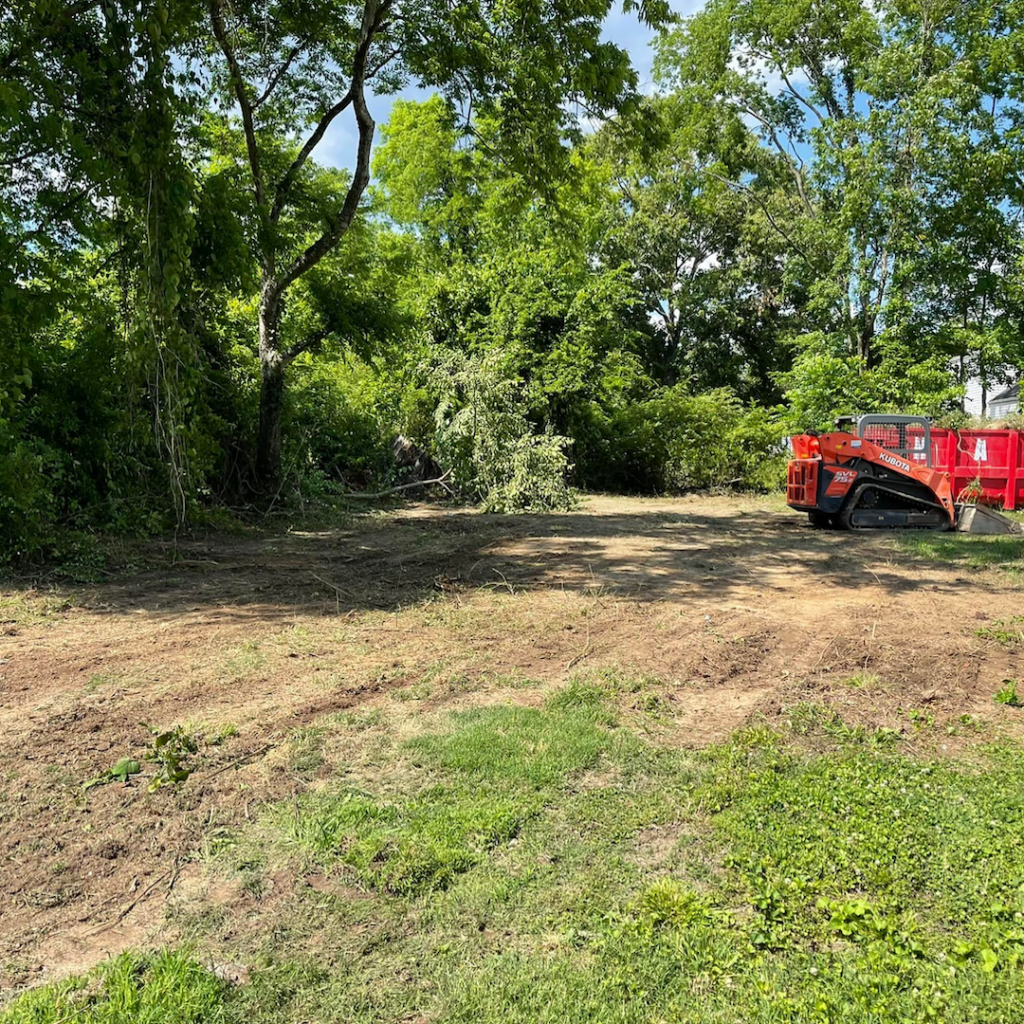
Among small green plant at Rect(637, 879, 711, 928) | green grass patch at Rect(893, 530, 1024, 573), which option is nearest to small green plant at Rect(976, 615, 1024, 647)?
green grass patch at Rect(893, 530, 1024, 573)

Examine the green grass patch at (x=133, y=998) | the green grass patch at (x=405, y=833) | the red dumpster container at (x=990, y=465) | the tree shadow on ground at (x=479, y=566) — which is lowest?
the green grass patch at (x=133, y=998)

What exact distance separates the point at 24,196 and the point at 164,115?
95.2 inches

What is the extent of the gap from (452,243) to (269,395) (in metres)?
11.8

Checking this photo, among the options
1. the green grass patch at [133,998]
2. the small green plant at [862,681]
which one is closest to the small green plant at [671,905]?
the green grass patch at [133,998]

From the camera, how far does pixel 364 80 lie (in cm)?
1173

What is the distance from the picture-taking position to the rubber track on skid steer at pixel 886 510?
1203cm

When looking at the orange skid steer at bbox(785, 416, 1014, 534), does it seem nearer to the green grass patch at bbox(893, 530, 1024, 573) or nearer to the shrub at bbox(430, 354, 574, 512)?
the green grass patch at bbox(893, 530, 1024, 573)

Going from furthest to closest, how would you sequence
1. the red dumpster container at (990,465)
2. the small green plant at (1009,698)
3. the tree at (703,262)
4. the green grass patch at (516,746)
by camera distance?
the tree at (703,262) < the red dumpster container at (990,465) < the small green plant at (1009,698) < the green grass patch at (516,746)

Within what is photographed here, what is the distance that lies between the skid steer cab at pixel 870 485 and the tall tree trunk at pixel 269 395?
8.63 meters

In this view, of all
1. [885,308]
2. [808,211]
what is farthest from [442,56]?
[808,211]

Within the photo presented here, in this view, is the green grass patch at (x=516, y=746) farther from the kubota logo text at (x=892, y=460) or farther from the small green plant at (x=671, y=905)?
the kubota logo text at (x=892, y=460)

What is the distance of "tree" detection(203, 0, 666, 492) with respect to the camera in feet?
33.2

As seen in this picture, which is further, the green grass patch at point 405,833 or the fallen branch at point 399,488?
the fallen branch at point 399,488

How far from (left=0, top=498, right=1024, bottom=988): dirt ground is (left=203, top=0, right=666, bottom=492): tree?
462 centimetres
